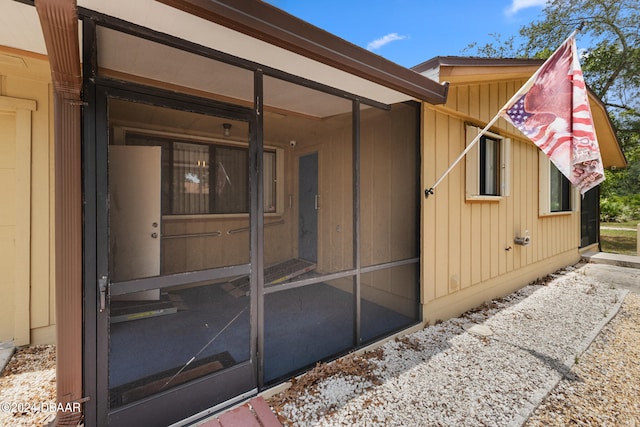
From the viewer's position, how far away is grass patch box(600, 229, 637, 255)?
8.25m

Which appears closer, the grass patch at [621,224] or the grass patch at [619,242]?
the grass patch at [619,242]

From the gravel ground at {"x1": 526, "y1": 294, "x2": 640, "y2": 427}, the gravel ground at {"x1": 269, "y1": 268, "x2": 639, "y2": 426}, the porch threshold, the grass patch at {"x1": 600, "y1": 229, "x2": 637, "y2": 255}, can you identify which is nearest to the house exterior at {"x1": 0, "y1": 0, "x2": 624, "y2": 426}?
the porch threshold

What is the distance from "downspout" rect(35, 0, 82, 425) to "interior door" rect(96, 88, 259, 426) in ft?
0.31

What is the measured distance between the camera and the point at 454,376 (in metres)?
2.37

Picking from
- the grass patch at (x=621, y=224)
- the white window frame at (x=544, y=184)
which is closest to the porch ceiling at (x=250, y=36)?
the white window frame at (x=544, y=184)

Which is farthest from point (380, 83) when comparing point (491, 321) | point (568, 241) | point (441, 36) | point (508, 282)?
point (441, 36)

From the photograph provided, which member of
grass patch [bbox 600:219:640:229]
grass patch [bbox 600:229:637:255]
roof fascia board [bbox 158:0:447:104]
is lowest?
grass patch [bbox 600:229:637:255]

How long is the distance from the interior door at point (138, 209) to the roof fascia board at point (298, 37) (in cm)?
172

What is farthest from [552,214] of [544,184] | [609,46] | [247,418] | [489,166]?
[609,46]

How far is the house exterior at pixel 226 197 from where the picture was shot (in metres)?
1.49

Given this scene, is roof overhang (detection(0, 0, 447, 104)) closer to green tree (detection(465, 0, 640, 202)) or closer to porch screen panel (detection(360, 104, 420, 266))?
porch screen panel (detection(360, 104, 420, 266))

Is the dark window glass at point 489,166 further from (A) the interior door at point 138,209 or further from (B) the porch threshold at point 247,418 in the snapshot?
(A) the interior door at point 138,209

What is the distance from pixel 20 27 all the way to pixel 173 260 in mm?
2754

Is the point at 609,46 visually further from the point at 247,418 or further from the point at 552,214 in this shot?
the point at 247,418
